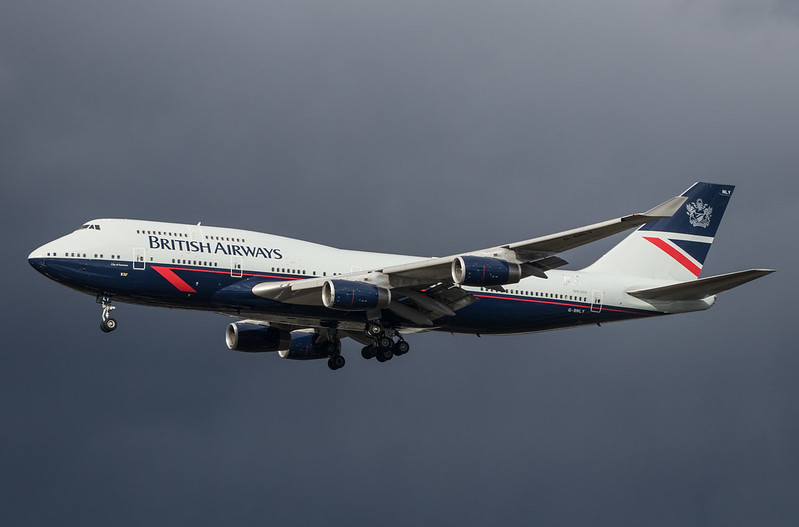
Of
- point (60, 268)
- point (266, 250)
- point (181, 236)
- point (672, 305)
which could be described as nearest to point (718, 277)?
point (672, 305)

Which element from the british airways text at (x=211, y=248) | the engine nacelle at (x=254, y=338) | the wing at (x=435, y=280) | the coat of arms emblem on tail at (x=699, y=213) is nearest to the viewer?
the wing at (x=435, y=280)

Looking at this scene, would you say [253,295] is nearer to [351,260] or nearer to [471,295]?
[351,260]

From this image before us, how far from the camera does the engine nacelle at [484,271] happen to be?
158 ft

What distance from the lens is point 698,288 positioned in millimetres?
55250

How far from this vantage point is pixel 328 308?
51188mm

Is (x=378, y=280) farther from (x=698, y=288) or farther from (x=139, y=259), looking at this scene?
(x=698, y=288)

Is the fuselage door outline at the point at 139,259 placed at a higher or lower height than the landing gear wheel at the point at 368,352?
higher

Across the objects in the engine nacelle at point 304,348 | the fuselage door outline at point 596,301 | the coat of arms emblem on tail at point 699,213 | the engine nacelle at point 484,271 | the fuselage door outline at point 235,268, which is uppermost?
the coat of arms emblem on tail at point 699,213

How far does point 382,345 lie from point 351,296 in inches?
218

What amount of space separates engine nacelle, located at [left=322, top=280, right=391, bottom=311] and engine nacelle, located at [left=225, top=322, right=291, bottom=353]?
9.96m

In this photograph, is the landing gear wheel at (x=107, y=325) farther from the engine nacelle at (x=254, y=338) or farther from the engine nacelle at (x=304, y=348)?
the engine nacelle at (x=304, y=348)

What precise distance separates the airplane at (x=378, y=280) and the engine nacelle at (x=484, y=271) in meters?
0.05

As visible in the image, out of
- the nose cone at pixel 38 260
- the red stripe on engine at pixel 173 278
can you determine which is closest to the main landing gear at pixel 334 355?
the red stripe on engine at pixel 173 278

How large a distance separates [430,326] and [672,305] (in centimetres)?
1204
